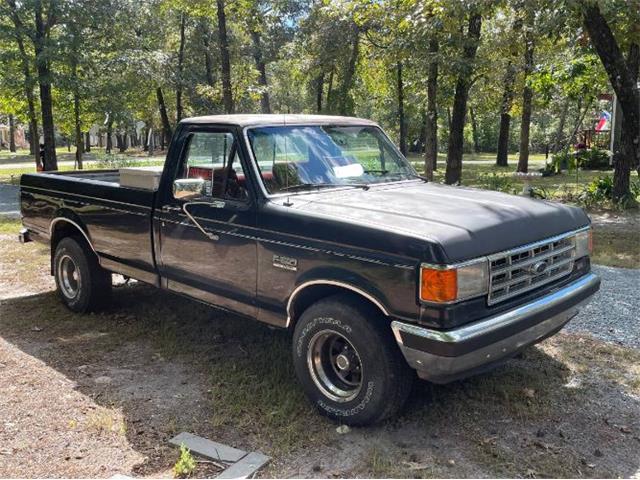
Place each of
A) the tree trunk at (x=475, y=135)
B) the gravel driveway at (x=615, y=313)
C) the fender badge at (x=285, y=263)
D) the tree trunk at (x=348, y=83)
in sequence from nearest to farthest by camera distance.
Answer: the fender badge at (x=285, y=263) < the gravel driveway at (x=615, y=313) < the tree trunk at (x=348, y=83) < the tree trunk at (x=475, y=135)

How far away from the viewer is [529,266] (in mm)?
3928

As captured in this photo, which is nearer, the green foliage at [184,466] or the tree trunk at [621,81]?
the green foliage at [184,466]

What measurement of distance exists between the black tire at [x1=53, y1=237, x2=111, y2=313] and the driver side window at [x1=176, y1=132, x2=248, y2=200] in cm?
176

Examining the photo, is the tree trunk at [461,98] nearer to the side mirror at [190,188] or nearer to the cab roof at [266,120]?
the cab roof at [266,120]

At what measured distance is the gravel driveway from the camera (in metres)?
5.62

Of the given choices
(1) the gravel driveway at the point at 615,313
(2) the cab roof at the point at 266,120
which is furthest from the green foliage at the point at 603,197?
(2) the cab roof at the point at 266,120

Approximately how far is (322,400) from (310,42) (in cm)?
2033

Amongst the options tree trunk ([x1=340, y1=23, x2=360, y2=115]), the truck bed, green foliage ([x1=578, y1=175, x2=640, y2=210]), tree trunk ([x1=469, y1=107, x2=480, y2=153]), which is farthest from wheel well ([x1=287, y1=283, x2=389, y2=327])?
tree trunk ([x1=469, y1=107, x2=480, y2=153])

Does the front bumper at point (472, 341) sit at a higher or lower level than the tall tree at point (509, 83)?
lower

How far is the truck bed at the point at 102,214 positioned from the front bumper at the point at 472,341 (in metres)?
2.71

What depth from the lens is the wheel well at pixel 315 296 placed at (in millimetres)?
3837

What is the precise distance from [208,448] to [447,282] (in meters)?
1.73

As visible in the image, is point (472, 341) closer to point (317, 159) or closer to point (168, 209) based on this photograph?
point (317, 159)

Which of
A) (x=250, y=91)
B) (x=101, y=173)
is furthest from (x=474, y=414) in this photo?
(x=250, y=91)
